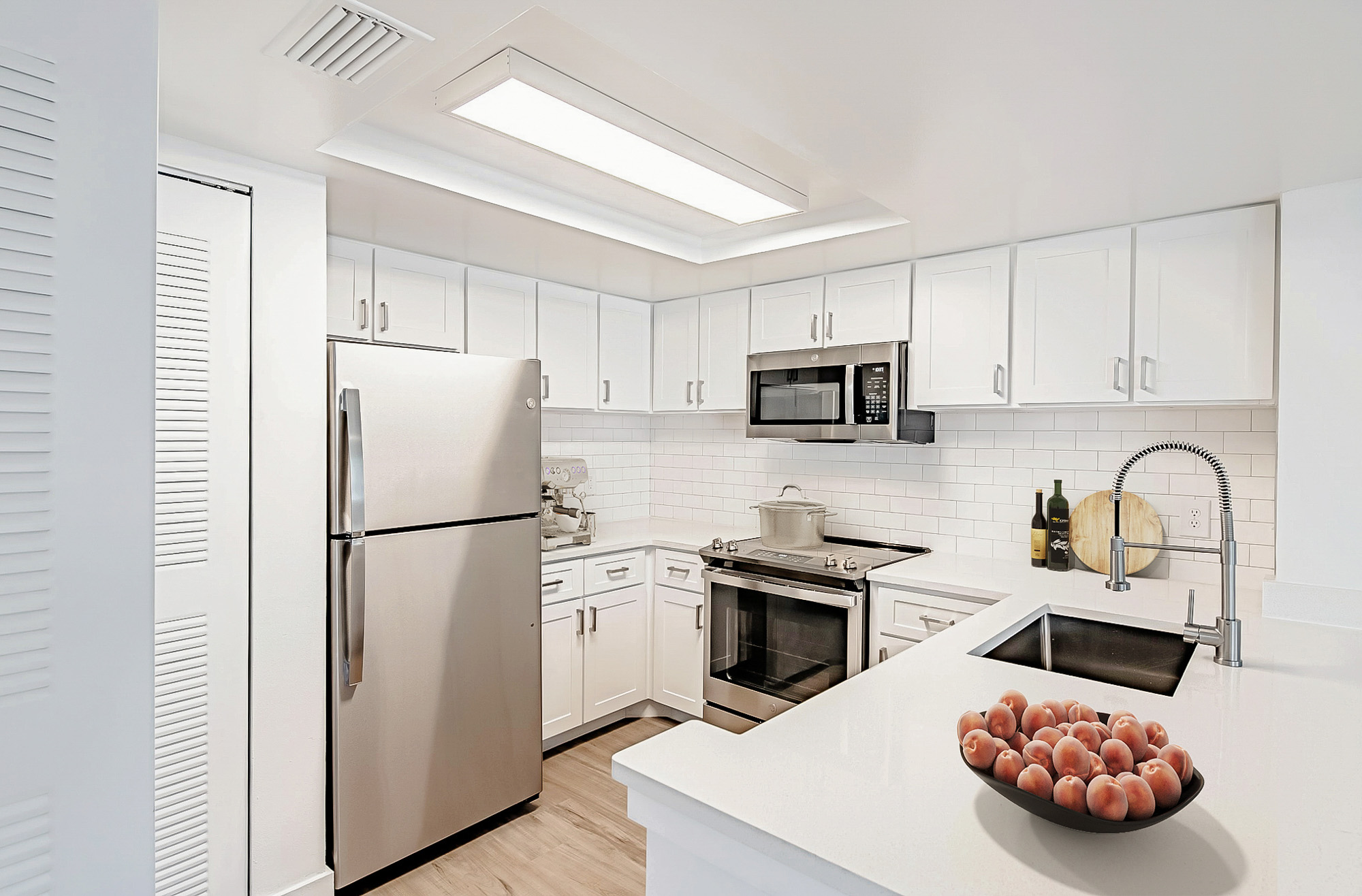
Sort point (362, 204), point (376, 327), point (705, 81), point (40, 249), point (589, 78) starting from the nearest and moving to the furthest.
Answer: point (40, 249) → point (705, 81) → point (589, 78) → point (362, 204) → point (376, 327)

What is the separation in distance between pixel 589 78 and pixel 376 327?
1479mm

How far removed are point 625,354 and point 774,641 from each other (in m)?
1.73

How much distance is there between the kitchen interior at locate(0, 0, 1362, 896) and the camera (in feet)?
3.06

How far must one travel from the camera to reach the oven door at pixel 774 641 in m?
2.84

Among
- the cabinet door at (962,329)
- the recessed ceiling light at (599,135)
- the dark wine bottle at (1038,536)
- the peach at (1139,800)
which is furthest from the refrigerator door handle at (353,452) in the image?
the dark wine bottle at (1038,536)

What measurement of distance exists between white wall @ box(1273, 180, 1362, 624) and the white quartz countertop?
378 mm

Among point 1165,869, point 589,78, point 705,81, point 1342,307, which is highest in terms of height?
point 589,78

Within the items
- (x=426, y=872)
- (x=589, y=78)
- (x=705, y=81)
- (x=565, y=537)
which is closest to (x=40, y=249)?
(x=705, y=81)

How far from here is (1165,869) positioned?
0.90 meters

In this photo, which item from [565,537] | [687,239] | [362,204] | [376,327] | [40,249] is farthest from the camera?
[565,537]

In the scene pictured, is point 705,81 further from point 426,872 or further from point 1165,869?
point 426,872

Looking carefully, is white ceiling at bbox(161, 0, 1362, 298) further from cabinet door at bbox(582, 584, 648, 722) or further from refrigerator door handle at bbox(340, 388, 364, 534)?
cabinet door at bbox(582, 584, 648, 722)

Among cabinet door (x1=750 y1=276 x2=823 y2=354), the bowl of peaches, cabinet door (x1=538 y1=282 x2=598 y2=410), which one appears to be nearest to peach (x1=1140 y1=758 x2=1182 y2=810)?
the bowl of peaches

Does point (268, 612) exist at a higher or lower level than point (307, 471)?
lower
